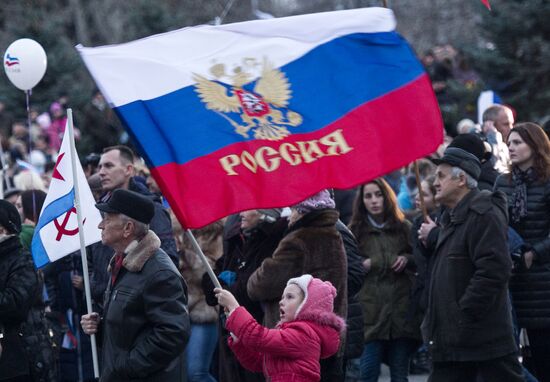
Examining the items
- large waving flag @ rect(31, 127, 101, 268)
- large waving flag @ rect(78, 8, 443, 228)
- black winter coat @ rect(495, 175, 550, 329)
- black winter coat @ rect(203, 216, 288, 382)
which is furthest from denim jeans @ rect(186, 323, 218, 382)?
large waving flag @ rect(78, 8, 443, 228)

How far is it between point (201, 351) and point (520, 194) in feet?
9.52

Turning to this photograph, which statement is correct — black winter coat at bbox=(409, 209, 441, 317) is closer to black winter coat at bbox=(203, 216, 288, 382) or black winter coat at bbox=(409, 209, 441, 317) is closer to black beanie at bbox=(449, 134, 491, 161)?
black beanie at bbox=(449, 134, 491, 161)

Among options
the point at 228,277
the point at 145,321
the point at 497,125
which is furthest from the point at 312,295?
the point at 497,125

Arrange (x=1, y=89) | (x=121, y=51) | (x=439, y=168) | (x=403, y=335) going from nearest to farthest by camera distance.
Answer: (x=121, y=51), (x=439, y=168), (x=403, y=335), (x=1, y=89)

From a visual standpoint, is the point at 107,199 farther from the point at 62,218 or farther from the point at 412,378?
the point at 412,378

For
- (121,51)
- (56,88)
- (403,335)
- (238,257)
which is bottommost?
(56,88)

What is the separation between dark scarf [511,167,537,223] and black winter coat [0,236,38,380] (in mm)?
3465

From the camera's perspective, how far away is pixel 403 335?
10195 millimetres

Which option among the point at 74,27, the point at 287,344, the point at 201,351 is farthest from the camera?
the point at 74,27

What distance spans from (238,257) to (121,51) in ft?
10.4

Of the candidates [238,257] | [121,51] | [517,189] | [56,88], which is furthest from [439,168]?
[56,88]

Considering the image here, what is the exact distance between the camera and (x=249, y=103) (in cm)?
648

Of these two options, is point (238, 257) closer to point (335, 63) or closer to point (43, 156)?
point (335, 63)

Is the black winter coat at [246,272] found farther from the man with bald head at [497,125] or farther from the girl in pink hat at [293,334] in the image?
the man with bald head at [497,125]
